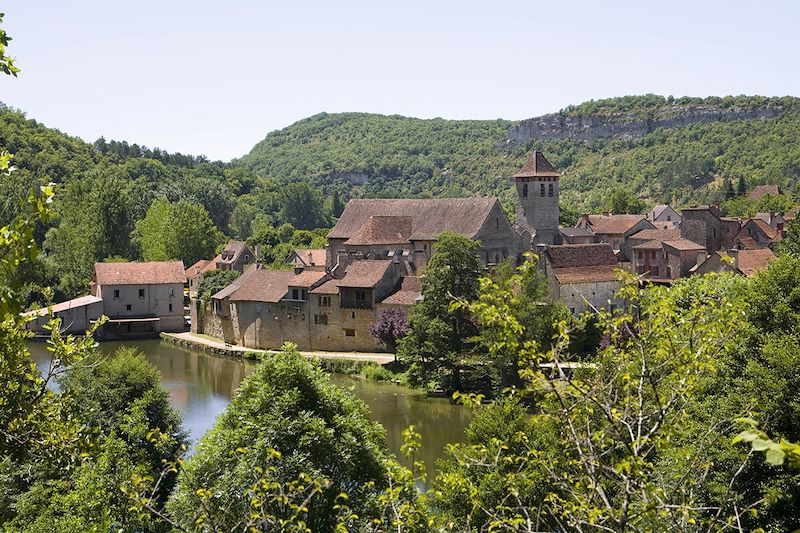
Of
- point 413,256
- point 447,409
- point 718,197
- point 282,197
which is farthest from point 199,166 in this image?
point 447,409

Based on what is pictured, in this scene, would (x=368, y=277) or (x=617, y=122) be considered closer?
(x=368, y=277)

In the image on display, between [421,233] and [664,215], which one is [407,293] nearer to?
[421,233]

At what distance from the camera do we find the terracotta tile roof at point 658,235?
60.2 meters

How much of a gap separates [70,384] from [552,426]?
10.9m

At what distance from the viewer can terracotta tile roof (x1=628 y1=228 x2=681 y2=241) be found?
6016 cm

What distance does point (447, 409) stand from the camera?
3956cm

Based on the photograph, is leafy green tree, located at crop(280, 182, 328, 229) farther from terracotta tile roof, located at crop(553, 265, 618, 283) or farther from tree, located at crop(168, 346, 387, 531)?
tree, located at crop(168, 346, 387, 531)

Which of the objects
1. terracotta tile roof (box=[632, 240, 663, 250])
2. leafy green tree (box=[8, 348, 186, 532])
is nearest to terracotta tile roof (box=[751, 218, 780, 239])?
terracotta tile roof (box=[632, 240, 663, 250])

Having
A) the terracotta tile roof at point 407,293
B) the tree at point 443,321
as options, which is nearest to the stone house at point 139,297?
the terracotta tile roof at point 407,293

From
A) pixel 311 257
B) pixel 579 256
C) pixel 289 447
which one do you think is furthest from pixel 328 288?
pixel 289 447

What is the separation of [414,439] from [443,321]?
29932mm

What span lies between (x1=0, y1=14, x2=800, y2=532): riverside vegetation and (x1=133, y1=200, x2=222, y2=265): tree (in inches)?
2245

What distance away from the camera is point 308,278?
5384 centimetres

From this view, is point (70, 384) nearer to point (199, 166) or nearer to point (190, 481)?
point (190, 481)
